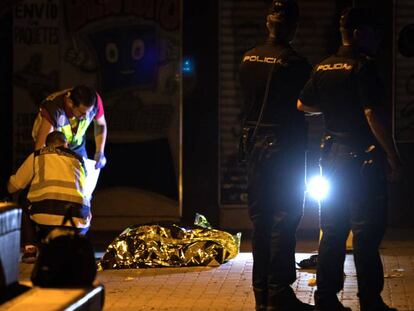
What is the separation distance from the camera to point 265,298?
6945 mm

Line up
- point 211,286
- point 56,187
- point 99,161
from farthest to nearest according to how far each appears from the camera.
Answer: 1. point 99,161
2. point 56,187
3. point 211,286

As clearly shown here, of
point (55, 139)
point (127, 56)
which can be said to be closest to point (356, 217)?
point (55, 139)

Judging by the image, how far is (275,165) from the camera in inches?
270

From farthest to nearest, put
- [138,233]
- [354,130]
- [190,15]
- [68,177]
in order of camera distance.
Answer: [190,15] → [138,233] → [68,177] → [354,130]

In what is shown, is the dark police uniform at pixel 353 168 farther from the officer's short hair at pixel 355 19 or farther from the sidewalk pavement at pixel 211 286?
the sidewalk pavement at pixel 211 286

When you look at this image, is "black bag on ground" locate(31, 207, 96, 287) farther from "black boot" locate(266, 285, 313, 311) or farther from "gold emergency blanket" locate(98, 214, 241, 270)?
"gold emergency blanket" locate(98, 214, 241, 270)

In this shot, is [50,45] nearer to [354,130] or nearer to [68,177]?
[68,177]

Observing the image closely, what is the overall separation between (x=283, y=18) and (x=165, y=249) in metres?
3.10

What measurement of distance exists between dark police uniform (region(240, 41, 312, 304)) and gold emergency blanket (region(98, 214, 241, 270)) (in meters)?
2.23

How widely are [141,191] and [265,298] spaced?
452 centimetres

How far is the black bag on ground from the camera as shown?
214 inches

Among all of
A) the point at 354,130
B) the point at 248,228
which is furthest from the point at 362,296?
the point at 248,228

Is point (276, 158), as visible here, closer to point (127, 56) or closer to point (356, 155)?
point (356, 155)

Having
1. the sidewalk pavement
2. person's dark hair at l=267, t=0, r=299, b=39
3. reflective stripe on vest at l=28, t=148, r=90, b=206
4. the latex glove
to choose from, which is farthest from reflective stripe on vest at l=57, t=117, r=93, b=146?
person's dark hair at l=267, t=0, r=299, b=39
